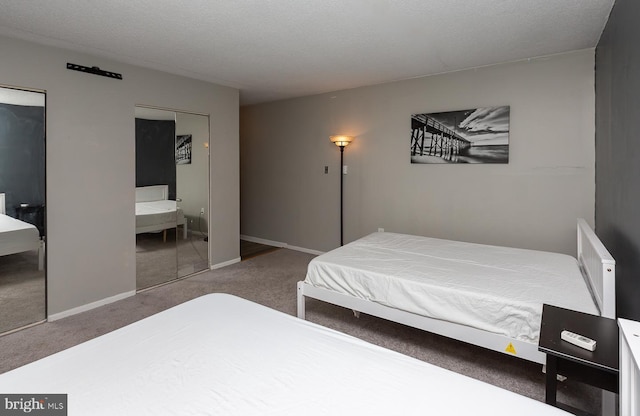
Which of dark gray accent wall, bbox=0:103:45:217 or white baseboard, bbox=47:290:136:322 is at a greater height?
dark gray accent wall, bbox=0:103:45:217

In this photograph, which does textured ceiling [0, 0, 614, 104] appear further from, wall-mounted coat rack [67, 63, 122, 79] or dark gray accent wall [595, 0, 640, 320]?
dark gray accent wall [595, 0, 640, 320]

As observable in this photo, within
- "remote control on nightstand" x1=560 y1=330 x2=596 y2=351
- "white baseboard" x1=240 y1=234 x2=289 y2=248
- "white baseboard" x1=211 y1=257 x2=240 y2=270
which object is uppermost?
"remote control on nightstand" x1=560 y1=330 x2=596 y2=351

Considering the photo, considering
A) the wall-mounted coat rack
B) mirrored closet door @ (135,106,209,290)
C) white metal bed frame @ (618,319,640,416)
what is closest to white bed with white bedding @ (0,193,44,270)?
mirrored closet door @ (135,106,209,290)

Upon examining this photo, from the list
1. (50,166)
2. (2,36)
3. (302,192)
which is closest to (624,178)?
(302,192)

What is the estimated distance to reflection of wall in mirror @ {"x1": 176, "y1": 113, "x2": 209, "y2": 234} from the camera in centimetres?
415

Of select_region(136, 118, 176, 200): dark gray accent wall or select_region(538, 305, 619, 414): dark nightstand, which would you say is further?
select_region(136, 118, 176, 200): dark gray accent wall

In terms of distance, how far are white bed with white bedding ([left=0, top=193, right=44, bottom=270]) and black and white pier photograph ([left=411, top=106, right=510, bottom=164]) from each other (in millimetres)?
4106

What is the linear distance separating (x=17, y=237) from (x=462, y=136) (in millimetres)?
4593

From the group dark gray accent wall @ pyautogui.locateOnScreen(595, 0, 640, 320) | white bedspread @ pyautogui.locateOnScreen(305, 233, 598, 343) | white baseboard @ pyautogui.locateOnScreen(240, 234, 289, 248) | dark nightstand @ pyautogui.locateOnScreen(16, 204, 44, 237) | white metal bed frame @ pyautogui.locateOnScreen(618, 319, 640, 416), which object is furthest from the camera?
white baseboard @ pyautogui.locateOnScreen(240, 234, 289, 248)

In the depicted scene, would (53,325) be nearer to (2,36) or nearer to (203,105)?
(2,36)

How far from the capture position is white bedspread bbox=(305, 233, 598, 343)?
6.53 feet

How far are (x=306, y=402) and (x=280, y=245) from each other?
15.7 feet

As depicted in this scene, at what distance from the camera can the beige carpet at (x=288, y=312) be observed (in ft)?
7.07

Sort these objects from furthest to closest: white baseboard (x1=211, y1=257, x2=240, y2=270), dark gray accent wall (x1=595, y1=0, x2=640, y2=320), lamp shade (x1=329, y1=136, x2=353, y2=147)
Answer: lamp shade (x1=329, y1=136, x2=353, y2=147) → white baseboard (x1=211, y1=257, x2=240, y2=270) → dark gray accent wall (x1=595, y1=0, x2=640, y2=320)
